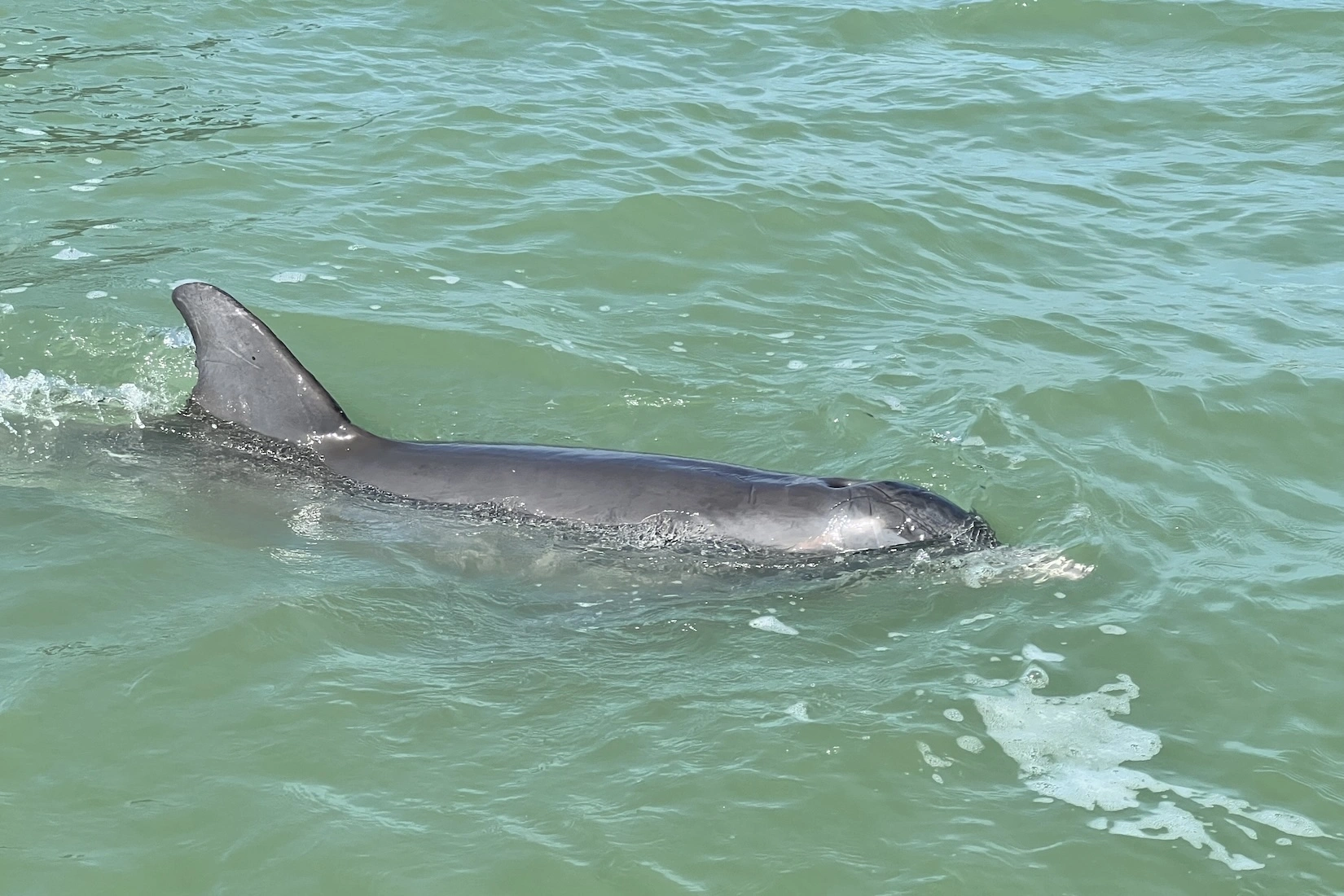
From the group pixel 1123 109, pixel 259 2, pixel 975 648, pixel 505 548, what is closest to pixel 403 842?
pixel 505 548

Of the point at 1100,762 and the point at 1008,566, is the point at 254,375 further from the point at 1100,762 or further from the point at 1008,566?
the point at 1100,762

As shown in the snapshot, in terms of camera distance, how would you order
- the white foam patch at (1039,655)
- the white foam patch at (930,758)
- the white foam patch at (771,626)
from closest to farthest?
the white foam patch at (930,758), the white foam patch at (1039,655), the white foam patch at (771,626)

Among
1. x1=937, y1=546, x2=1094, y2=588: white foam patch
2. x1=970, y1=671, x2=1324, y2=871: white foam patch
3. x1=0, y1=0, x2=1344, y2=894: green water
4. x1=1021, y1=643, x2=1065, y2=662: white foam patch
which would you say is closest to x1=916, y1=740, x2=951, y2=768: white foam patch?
x1=0, y1=0, x2=1344, y2=894: green water

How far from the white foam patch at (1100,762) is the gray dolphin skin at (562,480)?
50.9 inches

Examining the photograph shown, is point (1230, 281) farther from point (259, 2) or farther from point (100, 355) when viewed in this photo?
point (259, 2)

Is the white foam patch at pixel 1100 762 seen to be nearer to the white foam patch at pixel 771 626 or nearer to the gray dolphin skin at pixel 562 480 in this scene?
the white foam patch at pixel 771 626

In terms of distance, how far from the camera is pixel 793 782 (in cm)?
553

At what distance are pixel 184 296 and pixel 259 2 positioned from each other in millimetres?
9903

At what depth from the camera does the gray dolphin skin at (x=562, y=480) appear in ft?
23.8

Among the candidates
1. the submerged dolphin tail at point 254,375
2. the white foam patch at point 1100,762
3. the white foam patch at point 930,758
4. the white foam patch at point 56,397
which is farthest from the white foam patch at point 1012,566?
the white foam patch at point 56,397

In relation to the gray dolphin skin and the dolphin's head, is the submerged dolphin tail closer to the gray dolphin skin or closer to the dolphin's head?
the gray dolphin skin

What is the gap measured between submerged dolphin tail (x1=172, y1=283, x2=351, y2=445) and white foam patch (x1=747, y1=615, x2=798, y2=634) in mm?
2594

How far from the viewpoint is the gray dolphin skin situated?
23.8 feet

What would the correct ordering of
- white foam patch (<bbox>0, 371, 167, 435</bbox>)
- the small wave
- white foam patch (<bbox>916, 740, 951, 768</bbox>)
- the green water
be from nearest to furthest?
the green water → white foam patch (<bbox>916, 740, 951, 768</bbox>) → the small wave → white foam patch (<bbox>0, 371, 167, 435</bbox>)
